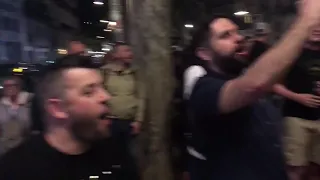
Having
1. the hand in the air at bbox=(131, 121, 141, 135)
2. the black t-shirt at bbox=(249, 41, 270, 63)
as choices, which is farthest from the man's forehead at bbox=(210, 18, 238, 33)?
the hand in the air at bbox=(131, 121, 141, 135)

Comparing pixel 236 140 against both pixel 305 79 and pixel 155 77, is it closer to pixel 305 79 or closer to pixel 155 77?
pixel 155 77

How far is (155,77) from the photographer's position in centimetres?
398

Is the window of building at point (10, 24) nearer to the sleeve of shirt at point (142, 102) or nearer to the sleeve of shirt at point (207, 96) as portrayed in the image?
the sleeve of shirt at point (142, 102)

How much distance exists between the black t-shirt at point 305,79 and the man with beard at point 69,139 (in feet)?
8.13

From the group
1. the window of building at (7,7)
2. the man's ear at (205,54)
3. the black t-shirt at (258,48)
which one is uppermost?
the window of building at (7,7)

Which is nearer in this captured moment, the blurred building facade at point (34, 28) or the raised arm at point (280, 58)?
the raised arm at point (280, 58)

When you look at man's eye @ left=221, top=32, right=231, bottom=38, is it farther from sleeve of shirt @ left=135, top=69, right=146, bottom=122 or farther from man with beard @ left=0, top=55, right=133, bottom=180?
sleeve of shirt @ left=135, top=69, right=146, bottom=122

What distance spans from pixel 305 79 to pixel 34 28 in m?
5.87

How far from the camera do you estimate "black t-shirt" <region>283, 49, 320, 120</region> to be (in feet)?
14.1

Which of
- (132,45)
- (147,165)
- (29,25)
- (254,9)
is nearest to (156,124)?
(147,165)

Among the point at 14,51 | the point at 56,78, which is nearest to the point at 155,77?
the point at 56,78

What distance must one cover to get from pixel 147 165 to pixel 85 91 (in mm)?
2059

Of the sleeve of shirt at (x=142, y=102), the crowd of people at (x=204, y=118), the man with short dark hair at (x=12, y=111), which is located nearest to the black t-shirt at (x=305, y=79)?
the sleeve of shirt at (x=142, y=102)

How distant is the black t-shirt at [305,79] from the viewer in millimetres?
4297
